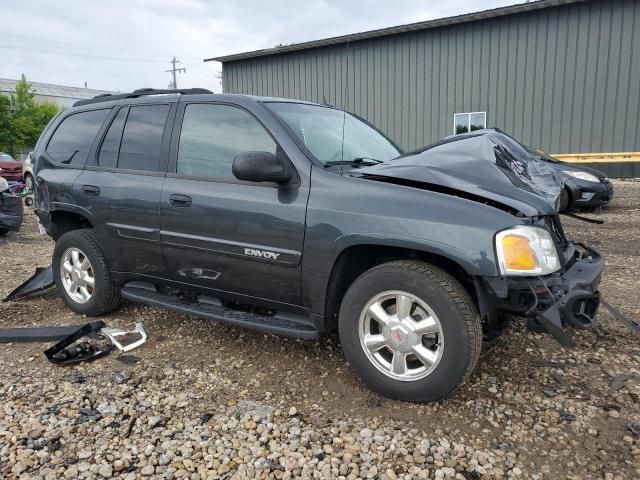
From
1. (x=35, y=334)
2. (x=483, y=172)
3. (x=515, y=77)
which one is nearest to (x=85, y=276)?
(x=35, y=334)

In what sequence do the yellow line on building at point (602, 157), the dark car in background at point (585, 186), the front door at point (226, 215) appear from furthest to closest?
the yellow line on building at point (602, 157) → the dark car in background at point (585, 186) → the front door at point (226, 215)

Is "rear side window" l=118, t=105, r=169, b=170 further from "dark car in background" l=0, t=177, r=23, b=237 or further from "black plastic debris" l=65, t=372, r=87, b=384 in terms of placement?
"dark car in background" l=0, t=177, r=23, b=237

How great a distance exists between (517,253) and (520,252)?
0.05 ft

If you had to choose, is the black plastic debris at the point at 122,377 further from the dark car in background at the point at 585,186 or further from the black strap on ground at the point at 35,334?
the dark car in background at the point at 585,186

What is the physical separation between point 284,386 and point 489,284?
134cm

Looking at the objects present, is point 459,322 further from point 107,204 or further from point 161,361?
point 107,204

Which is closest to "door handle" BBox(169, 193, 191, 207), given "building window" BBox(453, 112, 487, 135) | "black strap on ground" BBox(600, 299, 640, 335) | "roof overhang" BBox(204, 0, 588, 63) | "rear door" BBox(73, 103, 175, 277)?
"rear door" BBox(73, 103, 175, 277)

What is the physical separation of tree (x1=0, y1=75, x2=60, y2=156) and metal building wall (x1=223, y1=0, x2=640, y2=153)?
27162mm

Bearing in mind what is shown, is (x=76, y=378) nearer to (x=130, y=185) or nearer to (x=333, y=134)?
(x=130, y=185)

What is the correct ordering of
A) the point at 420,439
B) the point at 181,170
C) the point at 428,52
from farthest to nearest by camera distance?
1. the point at 428,52
2. the point at 181,170
3. the point at 420,439

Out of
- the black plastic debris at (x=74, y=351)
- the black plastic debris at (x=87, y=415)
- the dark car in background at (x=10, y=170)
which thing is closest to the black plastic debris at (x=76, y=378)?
the black plastic debris at (x=74, y=351)

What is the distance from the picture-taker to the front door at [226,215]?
299 cm

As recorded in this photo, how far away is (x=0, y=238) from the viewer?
26.9 ft

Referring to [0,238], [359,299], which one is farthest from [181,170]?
[0,238]
